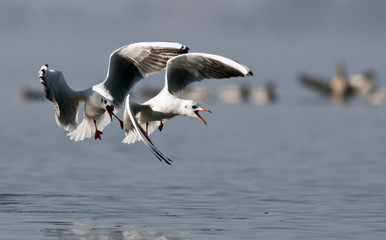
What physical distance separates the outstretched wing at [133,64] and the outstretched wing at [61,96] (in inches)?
24.8

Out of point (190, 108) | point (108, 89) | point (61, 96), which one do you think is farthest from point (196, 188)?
point (190, 108)

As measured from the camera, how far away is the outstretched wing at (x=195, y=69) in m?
18.5

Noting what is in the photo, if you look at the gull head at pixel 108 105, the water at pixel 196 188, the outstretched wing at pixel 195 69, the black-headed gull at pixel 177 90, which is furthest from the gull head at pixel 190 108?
the water at pixel 196 188

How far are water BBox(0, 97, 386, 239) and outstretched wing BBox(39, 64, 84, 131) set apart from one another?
190 centimetres

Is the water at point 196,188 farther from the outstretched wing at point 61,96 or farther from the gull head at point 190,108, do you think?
the gull head at point 190,108

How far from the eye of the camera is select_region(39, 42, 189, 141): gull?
61.3 feet

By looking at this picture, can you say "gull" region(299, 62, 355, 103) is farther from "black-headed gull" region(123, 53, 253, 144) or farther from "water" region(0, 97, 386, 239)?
"black-headed gull" region(123, 53, 253, 144)

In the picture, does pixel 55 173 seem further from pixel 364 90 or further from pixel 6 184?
pixel 364 90

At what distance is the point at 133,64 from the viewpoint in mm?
19828

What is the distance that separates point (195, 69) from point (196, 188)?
18.1ft

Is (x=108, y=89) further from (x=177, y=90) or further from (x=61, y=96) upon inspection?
(x=177, y=90)

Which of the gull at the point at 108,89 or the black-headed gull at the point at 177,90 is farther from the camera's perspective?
the gull at the point at 108,89

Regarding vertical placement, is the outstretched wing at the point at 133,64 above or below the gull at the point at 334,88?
below

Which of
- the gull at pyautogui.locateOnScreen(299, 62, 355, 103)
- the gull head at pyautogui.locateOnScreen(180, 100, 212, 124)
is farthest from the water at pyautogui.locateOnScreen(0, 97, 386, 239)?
the gull at pyautogui.locateOnScreen(299, 62, 355, 103)
